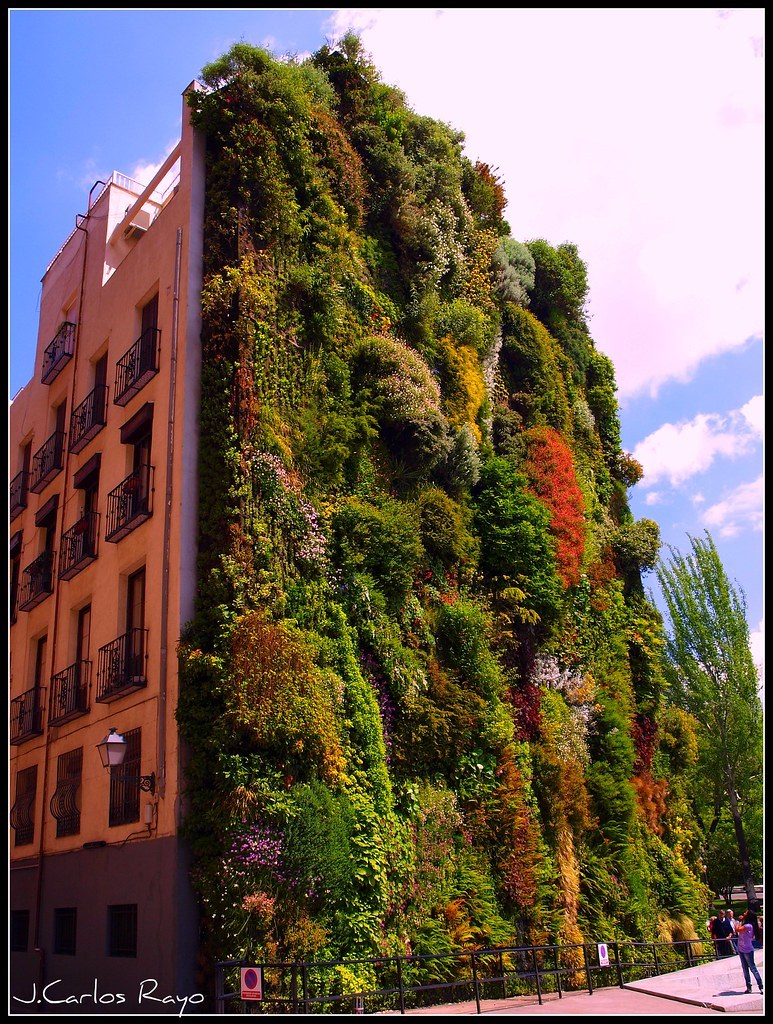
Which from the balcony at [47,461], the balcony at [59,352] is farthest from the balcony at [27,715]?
the balcony at [59,352]

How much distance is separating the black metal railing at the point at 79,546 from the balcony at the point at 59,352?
15.9ft

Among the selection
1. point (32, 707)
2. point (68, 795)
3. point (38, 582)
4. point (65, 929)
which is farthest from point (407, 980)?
point (38, 582)

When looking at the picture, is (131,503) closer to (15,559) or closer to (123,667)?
(123,667)

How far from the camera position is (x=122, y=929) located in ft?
48.8

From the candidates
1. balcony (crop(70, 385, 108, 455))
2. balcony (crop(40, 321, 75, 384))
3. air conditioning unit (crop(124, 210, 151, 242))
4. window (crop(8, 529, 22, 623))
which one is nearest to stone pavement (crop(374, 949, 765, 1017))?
balcony (crop(70, 385, 108, 455))

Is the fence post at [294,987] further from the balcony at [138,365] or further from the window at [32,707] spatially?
the balcony at [138,365]

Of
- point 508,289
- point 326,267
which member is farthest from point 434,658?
point 508,289

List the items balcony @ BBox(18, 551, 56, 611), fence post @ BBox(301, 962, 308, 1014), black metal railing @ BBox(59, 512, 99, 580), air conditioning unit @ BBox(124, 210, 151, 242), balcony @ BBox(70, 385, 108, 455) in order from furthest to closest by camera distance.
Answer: air conditioning unit @ BBox(124, 210, 151, 242)
balcony @ BBox(18, 551, 56, 611)
balcony @ BBox(70, 385, 108, 455)
black metal railing @ BBox(59, 512, 99, 580)
fence post @ BBox(301, 962, 308, 1014)

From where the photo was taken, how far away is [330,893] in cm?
1341

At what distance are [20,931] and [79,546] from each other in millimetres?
→ 8052

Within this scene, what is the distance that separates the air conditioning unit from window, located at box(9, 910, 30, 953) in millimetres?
15335

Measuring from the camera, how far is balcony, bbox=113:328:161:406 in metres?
17.6

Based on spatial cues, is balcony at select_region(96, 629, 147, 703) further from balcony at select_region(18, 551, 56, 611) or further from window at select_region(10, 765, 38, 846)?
balcony at select_region(18, 551, 56, 611)

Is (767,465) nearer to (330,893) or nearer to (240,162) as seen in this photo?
(330,893)
